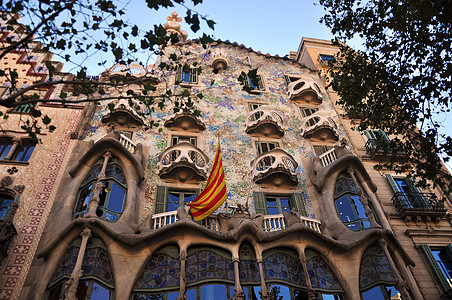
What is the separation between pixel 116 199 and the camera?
45.5ft

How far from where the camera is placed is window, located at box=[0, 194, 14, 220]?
13.6 meters

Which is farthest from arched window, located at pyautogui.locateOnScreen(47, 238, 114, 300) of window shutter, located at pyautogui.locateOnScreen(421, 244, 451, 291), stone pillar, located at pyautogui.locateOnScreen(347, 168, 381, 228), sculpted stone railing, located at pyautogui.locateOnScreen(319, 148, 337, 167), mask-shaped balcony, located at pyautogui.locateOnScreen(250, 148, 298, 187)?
window shutter, located at pyautogui.locateOnScreen(421, 244, 451, 291)

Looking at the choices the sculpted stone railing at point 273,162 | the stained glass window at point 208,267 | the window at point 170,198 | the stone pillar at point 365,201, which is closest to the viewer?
the stained glass window at point 208,267

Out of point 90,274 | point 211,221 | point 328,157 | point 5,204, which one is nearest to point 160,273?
point 90,274

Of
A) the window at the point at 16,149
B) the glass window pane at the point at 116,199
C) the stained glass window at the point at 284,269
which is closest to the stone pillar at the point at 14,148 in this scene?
the window at the point at 16,149

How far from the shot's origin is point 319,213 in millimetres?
15906

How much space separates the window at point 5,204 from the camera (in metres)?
13.6

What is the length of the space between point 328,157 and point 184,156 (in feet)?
23.3

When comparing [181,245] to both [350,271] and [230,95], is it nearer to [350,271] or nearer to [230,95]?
[350,271]

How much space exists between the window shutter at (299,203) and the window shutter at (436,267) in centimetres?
508

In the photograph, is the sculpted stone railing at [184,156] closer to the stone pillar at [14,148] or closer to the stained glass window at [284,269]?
the stained glass window at [284,269]

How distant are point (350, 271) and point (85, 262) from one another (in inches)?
366

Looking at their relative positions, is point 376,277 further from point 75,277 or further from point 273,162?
point 75,277

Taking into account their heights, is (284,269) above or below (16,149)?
below
